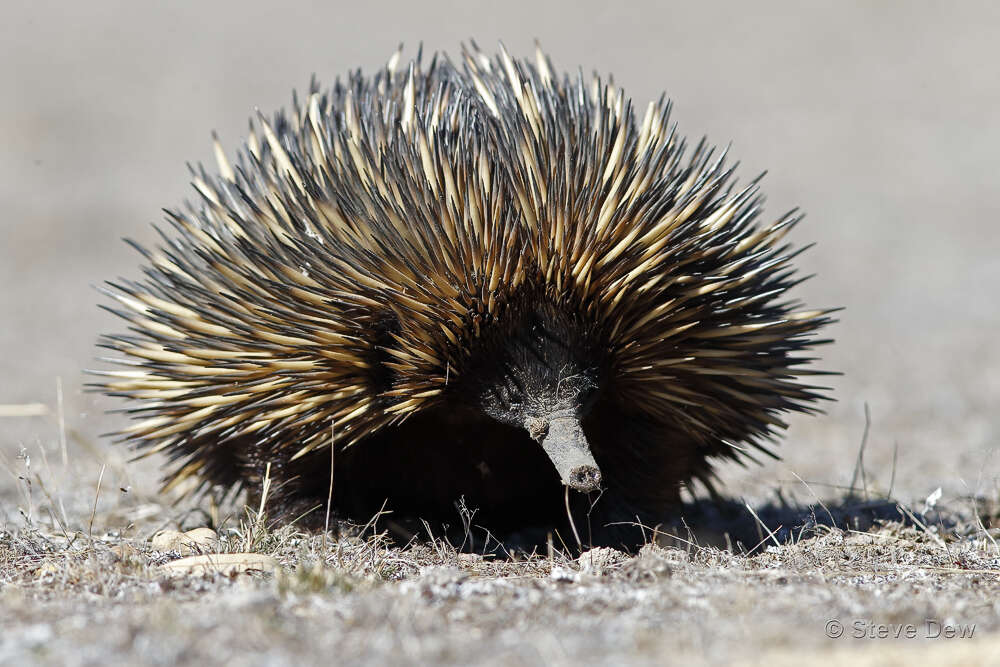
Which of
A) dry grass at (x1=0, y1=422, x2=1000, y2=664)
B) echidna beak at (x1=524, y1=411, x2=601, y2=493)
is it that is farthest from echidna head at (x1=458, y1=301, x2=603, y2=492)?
dry grass at (x1=0, y1=422, x2=1000, y2=664)

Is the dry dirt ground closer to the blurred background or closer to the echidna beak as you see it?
the blurred background

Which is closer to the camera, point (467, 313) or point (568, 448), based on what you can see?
point (568, 448)

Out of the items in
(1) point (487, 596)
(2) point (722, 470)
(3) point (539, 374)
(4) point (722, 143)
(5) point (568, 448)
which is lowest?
(2) point (722, 470)

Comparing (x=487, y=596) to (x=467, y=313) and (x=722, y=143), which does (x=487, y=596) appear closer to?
(x=467, y=313)

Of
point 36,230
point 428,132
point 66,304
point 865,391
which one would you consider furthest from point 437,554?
point 36,230

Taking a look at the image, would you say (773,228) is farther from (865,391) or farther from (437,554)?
(865,391)

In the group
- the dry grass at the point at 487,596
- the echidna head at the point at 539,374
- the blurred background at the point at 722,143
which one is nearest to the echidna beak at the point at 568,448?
the echidna head at the point at 539,374

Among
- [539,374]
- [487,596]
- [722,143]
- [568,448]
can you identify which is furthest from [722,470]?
[722,143]
